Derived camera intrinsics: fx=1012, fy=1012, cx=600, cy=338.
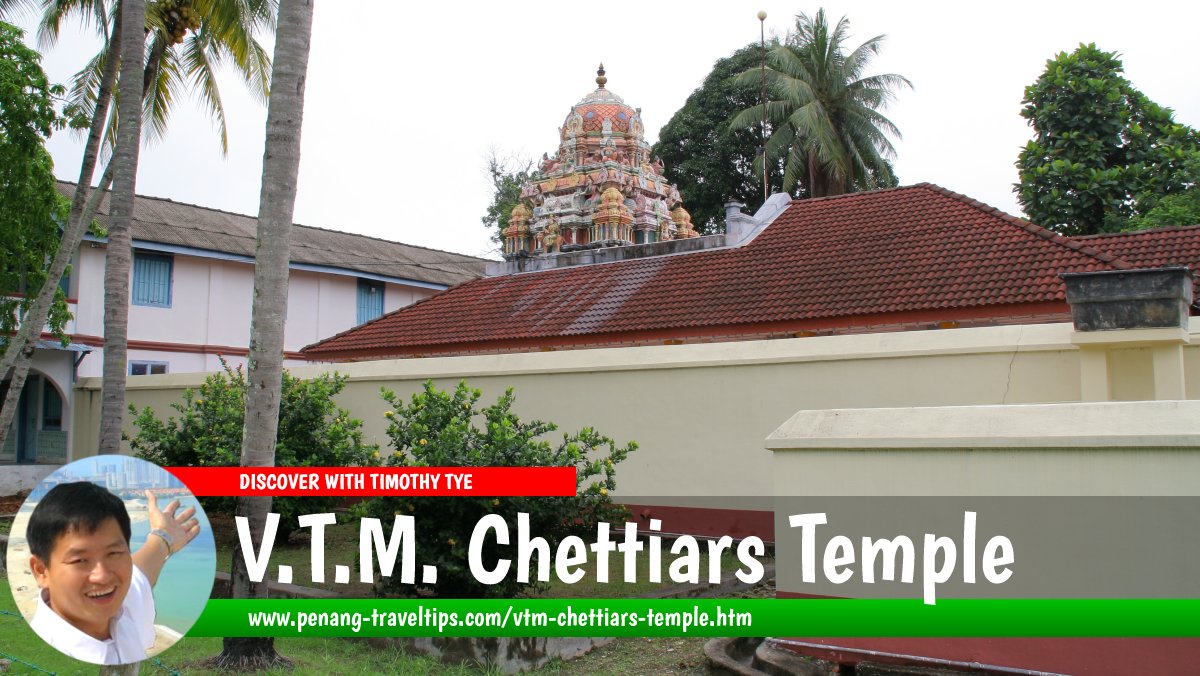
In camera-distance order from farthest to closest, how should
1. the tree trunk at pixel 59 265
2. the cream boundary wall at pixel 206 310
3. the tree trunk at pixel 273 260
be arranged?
the cream boundary wall at pixel 206 310
the tree trunk at pixel 59 265
the tree trunk at pixel 273 260

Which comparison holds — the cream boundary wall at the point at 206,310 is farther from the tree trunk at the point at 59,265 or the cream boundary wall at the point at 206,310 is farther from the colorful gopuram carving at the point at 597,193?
the tree trunk at the point at 59,265

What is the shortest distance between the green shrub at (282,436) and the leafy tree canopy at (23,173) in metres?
5.35

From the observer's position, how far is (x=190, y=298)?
22016 mm

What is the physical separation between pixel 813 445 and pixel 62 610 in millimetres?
4535

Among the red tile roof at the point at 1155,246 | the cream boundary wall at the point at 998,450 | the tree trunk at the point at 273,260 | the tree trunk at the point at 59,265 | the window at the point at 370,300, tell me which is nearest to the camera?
the cream boundary wall at the point at 998,450

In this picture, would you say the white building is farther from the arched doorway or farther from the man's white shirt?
the man's white shirt

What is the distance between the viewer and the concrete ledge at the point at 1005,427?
5.52 m

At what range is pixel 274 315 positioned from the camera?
21.9ft

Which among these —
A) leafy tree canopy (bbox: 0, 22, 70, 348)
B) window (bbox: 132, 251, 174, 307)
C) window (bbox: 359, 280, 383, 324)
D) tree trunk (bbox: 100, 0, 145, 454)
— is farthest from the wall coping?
window (bbox: 359, 280, 383, 324)

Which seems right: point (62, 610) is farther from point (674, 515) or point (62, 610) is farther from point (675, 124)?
point (675, 124)

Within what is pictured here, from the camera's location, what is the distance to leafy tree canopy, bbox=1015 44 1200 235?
22.9 metres

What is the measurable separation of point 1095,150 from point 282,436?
20.0 metres

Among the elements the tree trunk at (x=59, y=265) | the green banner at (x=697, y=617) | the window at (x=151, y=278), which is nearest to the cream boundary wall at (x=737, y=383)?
the green banner at (x=697, y=617)

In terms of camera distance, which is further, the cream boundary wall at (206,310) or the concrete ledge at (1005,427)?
the cream boundary wall at (206,310)
